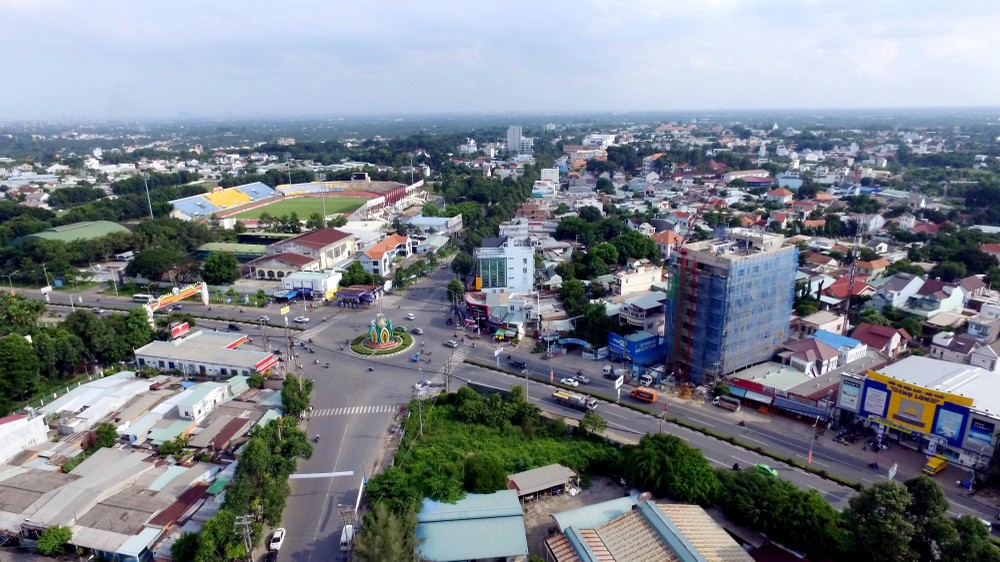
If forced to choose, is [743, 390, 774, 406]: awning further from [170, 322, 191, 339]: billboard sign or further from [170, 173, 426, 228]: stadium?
[170, 173, 426, 228]: stadium

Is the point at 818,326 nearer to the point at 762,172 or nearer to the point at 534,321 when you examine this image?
the point at 534,321

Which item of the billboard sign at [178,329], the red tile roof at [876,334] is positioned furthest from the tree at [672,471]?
the billboard sign at [178,329]

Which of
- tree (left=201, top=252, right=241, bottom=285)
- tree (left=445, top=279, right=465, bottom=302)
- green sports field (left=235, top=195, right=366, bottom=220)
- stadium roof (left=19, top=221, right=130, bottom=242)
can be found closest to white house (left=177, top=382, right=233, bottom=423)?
tree (left=445, top=279, right=465, bottom=302)

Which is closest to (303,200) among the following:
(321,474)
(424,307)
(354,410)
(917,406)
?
(424,307)

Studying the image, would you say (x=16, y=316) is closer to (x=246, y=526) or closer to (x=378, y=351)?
(x=378, y=351)

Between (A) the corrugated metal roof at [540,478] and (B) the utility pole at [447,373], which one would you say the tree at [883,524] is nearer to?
(A) the corrugated metal roof at [540,478]

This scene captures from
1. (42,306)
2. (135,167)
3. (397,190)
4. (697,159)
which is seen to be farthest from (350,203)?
(697,159)
